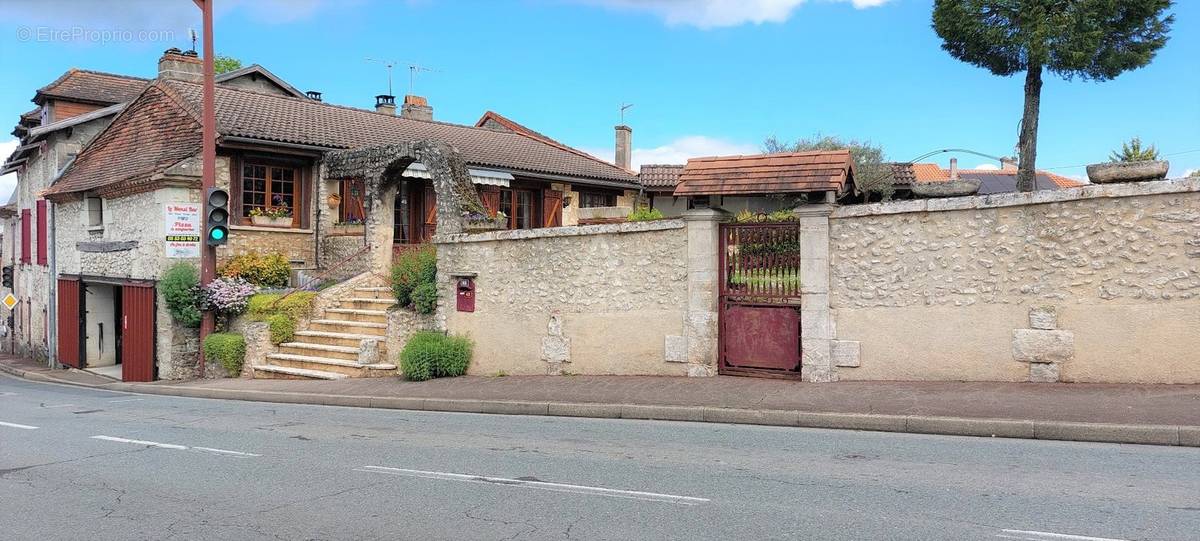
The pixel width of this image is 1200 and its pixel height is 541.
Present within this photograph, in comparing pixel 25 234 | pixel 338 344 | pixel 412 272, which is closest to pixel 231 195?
pixel 338 344

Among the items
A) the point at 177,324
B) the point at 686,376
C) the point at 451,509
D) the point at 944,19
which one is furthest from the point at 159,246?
the point at 944,19

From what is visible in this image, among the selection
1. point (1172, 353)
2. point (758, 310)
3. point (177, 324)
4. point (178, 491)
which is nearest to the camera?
point (178, 491)

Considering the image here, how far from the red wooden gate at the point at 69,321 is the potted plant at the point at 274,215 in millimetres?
6087

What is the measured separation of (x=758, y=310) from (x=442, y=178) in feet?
20.9

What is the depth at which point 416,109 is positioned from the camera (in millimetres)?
30078

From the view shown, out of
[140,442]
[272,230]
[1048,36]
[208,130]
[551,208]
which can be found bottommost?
[140,442]

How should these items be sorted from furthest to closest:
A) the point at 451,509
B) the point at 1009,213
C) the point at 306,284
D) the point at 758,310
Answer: the point at 306,284 < the point at 758,310 < the point at 1009,213 < the point at 451,509

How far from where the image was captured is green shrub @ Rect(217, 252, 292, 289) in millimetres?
18109

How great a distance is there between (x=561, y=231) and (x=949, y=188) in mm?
5581

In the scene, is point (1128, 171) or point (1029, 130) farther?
point (1029, 130)

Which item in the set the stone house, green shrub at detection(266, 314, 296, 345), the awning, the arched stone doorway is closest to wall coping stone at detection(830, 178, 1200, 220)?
the arched stone doorway

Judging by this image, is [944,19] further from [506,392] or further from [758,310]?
[506,392]

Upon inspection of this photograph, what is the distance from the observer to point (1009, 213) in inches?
383

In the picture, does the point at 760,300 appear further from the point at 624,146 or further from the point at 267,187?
the point at 624,146
